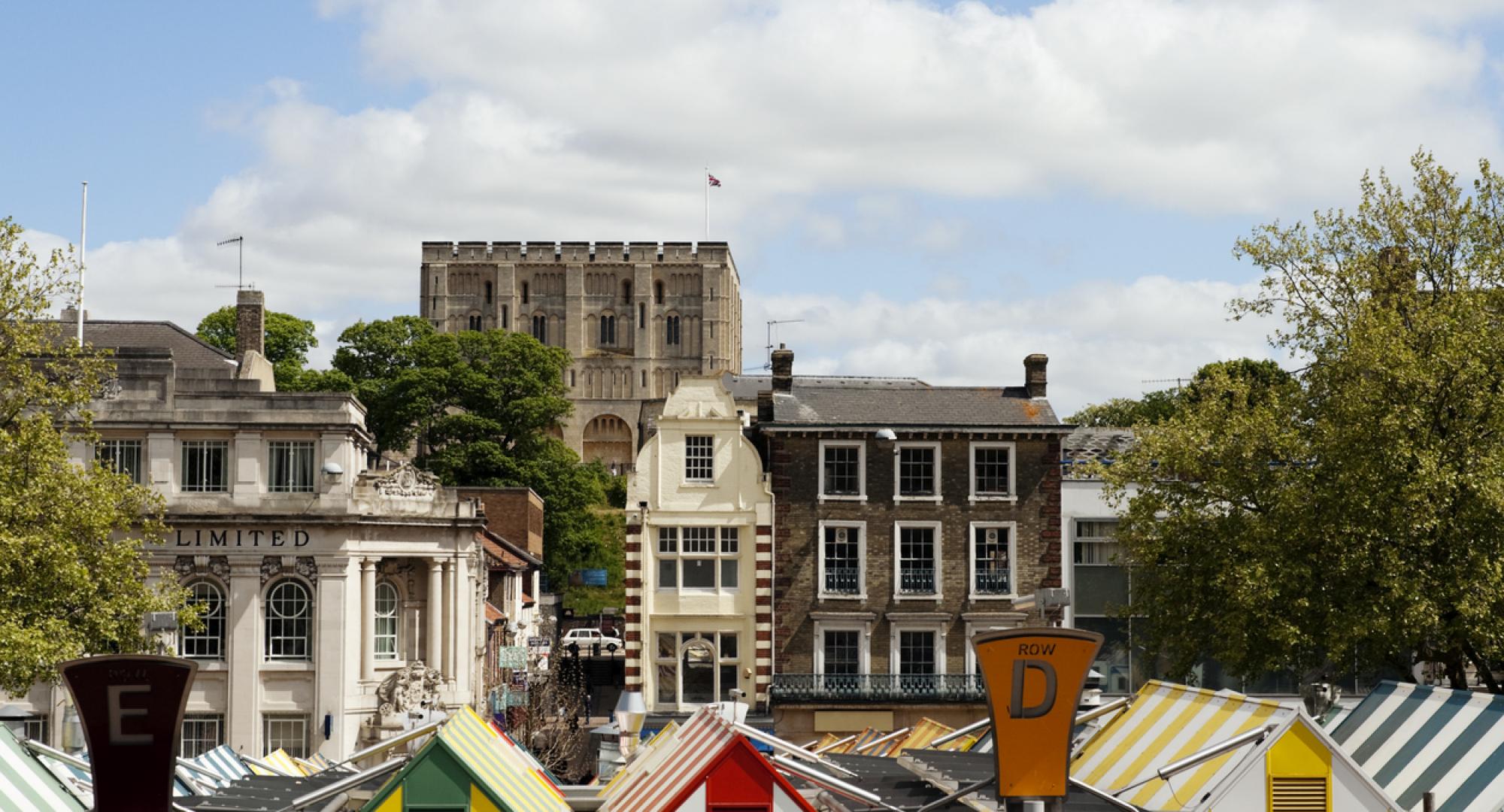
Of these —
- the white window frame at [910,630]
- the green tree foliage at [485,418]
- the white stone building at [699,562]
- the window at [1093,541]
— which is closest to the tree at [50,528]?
the white stone building at [699,562]

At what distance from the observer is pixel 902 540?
55.5 m

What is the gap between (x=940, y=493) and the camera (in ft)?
182

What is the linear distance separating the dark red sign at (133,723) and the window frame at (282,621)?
39.3 meters

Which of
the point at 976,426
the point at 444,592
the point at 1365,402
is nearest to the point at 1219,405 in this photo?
the point at 1365,402

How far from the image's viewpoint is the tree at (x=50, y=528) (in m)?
35.2

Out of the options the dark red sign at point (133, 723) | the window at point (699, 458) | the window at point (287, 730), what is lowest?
the window at point (287, 730)

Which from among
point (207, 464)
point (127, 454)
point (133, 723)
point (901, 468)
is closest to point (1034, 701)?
point (133, 723)

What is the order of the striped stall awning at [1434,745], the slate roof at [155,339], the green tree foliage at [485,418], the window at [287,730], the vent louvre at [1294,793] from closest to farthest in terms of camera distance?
the vent louvre at [1294,793] → the striped stall awning at [1434,745] → the window at [287,730] → the slate roof at [155,339] → the green tree foliage at [485,418]

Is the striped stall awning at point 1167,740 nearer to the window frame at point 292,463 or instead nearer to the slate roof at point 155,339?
the window frame at point 292,463

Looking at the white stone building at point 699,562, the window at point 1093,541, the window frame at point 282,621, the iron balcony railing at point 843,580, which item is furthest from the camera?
the window at point 1093,541

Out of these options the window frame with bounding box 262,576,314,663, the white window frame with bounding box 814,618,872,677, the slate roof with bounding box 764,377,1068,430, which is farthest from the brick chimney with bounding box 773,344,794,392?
the window frame with bounding box 262,576,314,663

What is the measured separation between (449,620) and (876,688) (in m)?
13.0

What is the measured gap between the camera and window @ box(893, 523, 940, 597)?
55250mm

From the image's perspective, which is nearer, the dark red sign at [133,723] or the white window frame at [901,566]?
the dark red sign at [133,723]
